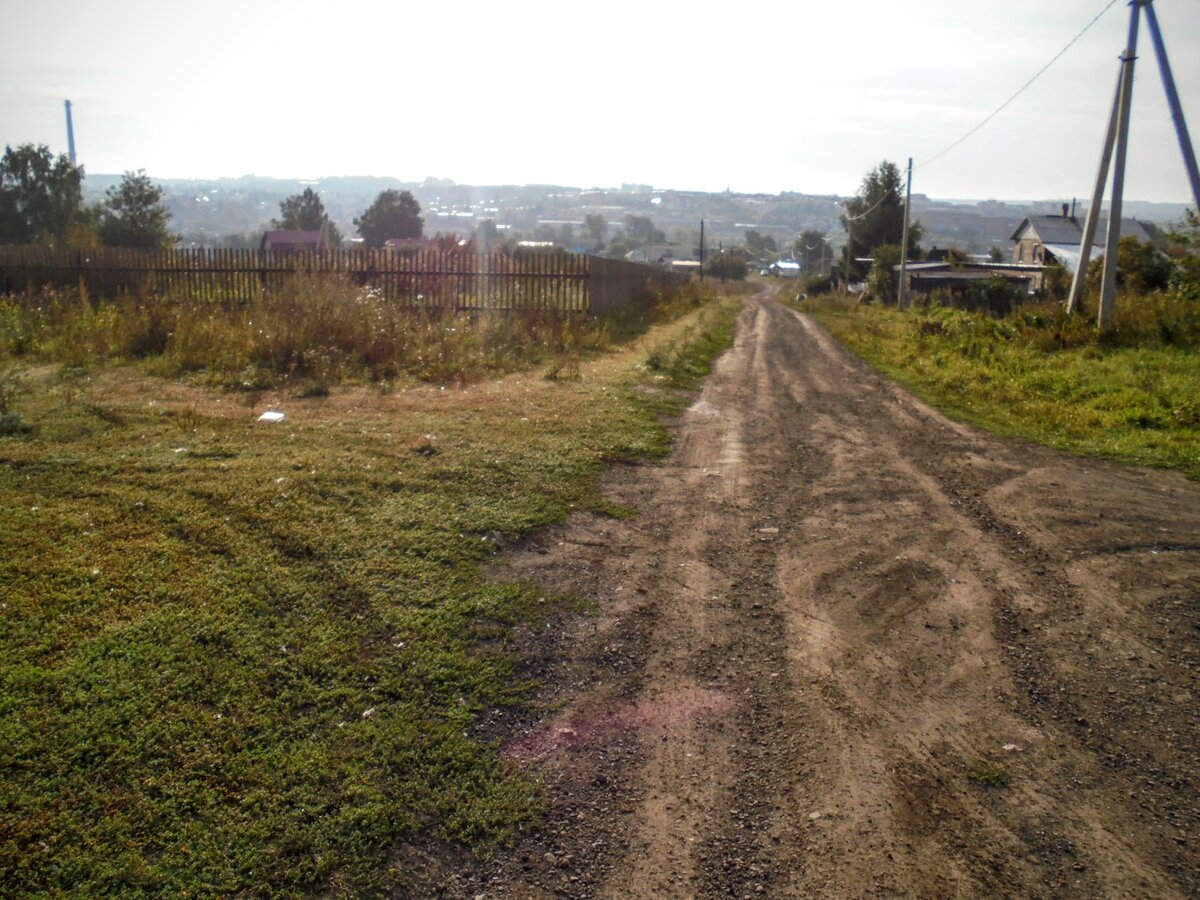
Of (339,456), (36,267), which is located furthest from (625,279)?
(339,456)

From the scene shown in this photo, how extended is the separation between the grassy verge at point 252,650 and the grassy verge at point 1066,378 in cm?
599

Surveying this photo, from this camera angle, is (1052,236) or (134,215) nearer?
(134,215)

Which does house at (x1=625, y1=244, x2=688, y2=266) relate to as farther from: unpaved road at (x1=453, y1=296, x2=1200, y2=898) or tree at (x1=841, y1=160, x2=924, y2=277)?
unpaved road at (x1=453, y1=296, x2=1200, y2=898)

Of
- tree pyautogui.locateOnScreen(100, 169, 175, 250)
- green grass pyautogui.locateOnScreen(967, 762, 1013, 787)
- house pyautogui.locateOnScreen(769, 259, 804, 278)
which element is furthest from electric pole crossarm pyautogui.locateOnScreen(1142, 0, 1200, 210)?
house pyautogui.locateOnScreen(769, 259, 804, 278)

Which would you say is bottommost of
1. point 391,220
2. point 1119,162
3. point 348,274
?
point 348,274

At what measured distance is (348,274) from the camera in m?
17.6

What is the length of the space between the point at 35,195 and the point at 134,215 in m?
5.96

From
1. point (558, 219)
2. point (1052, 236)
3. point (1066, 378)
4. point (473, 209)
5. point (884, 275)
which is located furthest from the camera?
point (558, 219)

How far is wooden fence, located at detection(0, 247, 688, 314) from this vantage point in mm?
18047

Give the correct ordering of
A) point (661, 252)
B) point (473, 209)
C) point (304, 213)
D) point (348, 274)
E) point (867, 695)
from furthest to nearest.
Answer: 1. point (473, 209)
2. point (661, 252)
3. point (304, 213)
4. point (348, 274)
5. point (867, 695)

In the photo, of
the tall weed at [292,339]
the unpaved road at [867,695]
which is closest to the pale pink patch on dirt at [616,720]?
the unpaved road at [867,695]

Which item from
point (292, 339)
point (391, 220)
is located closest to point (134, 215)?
point (391, 220)

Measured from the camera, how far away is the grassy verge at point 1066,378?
10.0 metres

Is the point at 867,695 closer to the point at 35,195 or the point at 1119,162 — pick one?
the point at 1119,162
